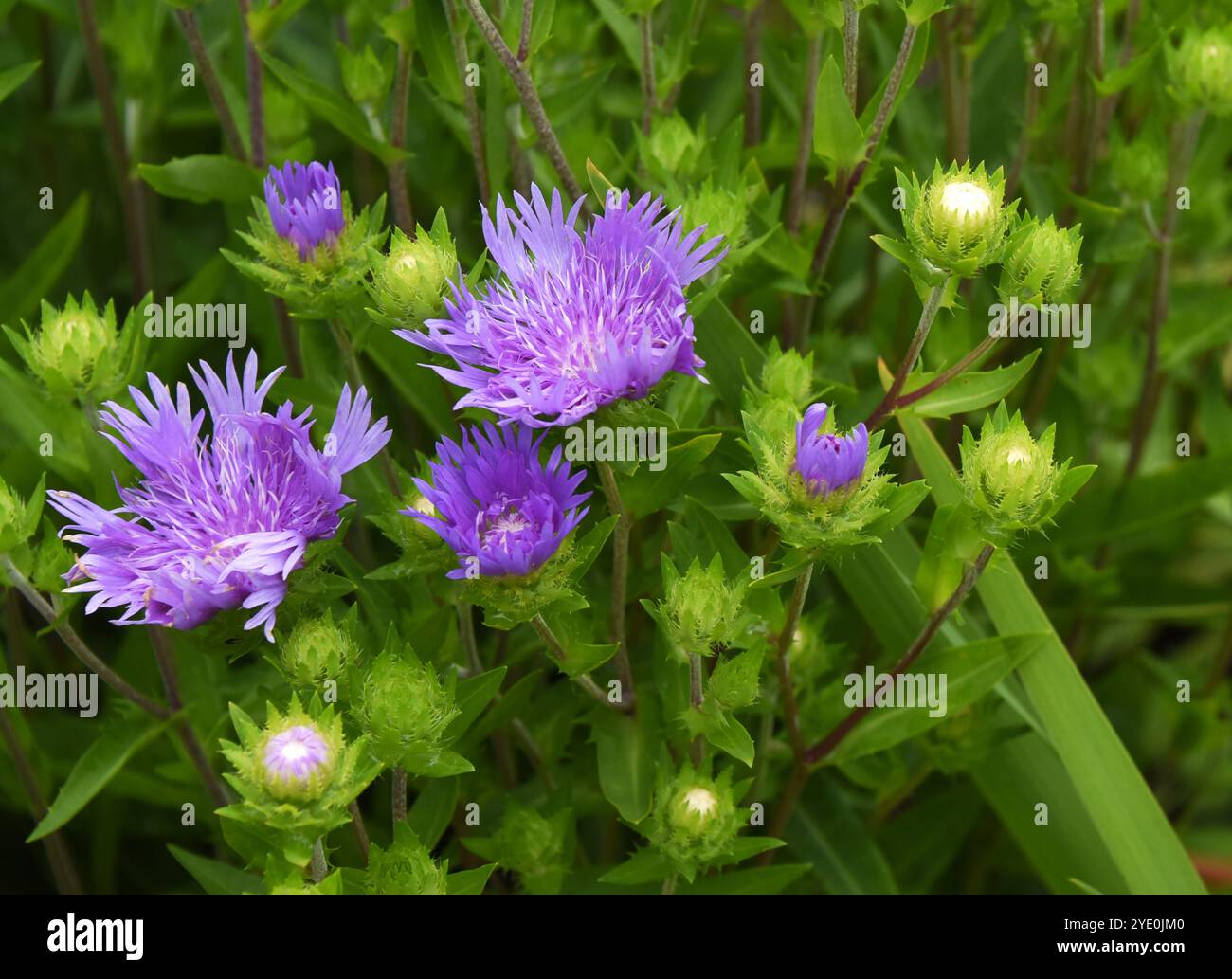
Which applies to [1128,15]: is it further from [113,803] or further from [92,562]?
[113,803]

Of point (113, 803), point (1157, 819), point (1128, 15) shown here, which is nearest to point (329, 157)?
point (113, 803)

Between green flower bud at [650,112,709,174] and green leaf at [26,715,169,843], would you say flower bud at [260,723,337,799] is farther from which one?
green flower bud at [650,112,709,174]

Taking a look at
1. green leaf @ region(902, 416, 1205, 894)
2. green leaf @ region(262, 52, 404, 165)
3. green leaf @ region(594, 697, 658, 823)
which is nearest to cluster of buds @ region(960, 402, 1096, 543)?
green leaf @ region(902, 416, 1205, 894)

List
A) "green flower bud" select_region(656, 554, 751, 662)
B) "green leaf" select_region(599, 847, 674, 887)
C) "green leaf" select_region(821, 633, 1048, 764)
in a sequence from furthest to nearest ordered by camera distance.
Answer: "green leaf" select_region(821, 633, 1048, 764)
"green leaf" select_region(599, 847, 674, 887)
"green flower bud" select_region(656, 554, 751, 662)

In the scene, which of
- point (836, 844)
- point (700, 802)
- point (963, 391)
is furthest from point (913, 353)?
point (836, 844)

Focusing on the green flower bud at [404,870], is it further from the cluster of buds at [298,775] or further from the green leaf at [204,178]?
the green leaf at [204,178]

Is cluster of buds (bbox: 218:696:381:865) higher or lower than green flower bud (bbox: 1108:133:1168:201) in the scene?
lower
